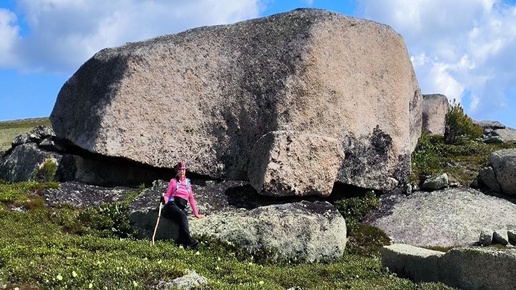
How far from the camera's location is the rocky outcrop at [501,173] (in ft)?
110

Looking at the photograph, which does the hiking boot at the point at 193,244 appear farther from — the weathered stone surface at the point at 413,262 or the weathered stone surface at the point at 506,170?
the weathered stone surface at the point at 506,170

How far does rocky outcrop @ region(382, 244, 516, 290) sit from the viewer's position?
15.8 m

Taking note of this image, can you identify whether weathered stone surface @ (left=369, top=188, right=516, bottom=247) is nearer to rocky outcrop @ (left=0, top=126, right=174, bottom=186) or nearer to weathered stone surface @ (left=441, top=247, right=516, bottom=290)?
weathered stone surface @ (left=441, top=247, right=516, bottom=290)

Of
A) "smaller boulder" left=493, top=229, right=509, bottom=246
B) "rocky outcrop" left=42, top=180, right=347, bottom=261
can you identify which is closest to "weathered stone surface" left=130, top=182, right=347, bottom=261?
"rocky outcrop" left=42, top=180, right=347, bottom=261

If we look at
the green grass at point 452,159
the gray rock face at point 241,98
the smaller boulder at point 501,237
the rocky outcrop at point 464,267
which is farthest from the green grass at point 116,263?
the green grass at point 452,159

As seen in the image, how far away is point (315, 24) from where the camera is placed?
33.1 m

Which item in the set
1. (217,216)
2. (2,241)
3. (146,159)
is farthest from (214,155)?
(2,241)

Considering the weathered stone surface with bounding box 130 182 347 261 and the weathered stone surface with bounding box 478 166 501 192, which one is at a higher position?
the weathered stone surface with bounding box 478 166 501 192

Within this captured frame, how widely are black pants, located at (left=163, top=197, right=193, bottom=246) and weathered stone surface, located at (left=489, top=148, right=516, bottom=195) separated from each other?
20.3m

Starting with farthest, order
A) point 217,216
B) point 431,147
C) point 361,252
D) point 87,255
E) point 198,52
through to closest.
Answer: point 431,147, point 198,52, point 361,252, point 217,216, point 87,255

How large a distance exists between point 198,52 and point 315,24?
6.99 m

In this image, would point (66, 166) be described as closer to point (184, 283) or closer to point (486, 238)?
point (184, 283)

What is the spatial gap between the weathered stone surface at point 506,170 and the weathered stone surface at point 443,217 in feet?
4.01

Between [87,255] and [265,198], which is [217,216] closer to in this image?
[265,198]
